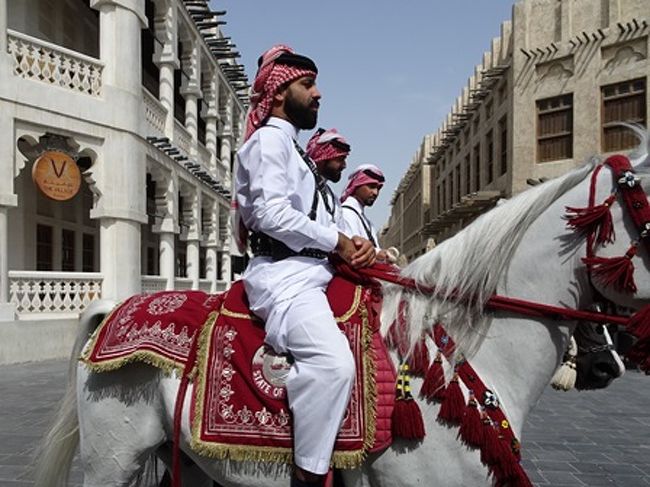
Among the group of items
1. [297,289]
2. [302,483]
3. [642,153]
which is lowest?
[302,483]

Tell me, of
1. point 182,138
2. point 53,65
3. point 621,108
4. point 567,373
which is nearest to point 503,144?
point 621,108

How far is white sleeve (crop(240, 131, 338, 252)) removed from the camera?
78.5 inches

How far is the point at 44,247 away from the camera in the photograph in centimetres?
1415

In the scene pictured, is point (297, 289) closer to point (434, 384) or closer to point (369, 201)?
point (434, 384)

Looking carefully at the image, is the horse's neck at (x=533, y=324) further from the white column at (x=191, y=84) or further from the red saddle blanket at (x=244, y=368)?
the white column at (x=191, y=84)

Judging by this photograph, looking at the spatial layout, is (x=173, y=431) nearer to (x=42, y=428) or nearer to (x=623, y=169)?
(x=623, y=169)

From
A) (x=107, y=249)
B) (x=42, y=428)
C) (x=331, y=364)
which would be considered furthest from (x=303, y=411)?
(x=107, y=249)

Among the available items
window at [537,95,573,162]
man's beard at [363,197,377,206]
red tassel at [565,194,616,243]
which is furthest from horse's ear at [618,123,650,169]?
window at [537,95,573,162]

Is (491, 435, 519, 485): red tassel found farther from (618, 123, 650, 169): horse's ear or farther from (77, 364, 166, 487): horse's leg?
(77, 364, 166, 487): horse's leg

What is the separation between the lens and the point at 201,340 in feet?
7.32

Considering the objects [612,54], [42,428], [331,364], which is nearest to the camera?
[331,364]

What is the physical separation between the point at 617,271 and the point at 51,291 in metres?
10.9

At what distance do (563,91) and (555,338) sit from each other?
19321mm

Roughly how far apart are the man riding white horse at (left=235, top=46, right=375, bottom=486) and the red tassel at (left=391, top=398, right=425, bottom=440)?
0.19 metres
